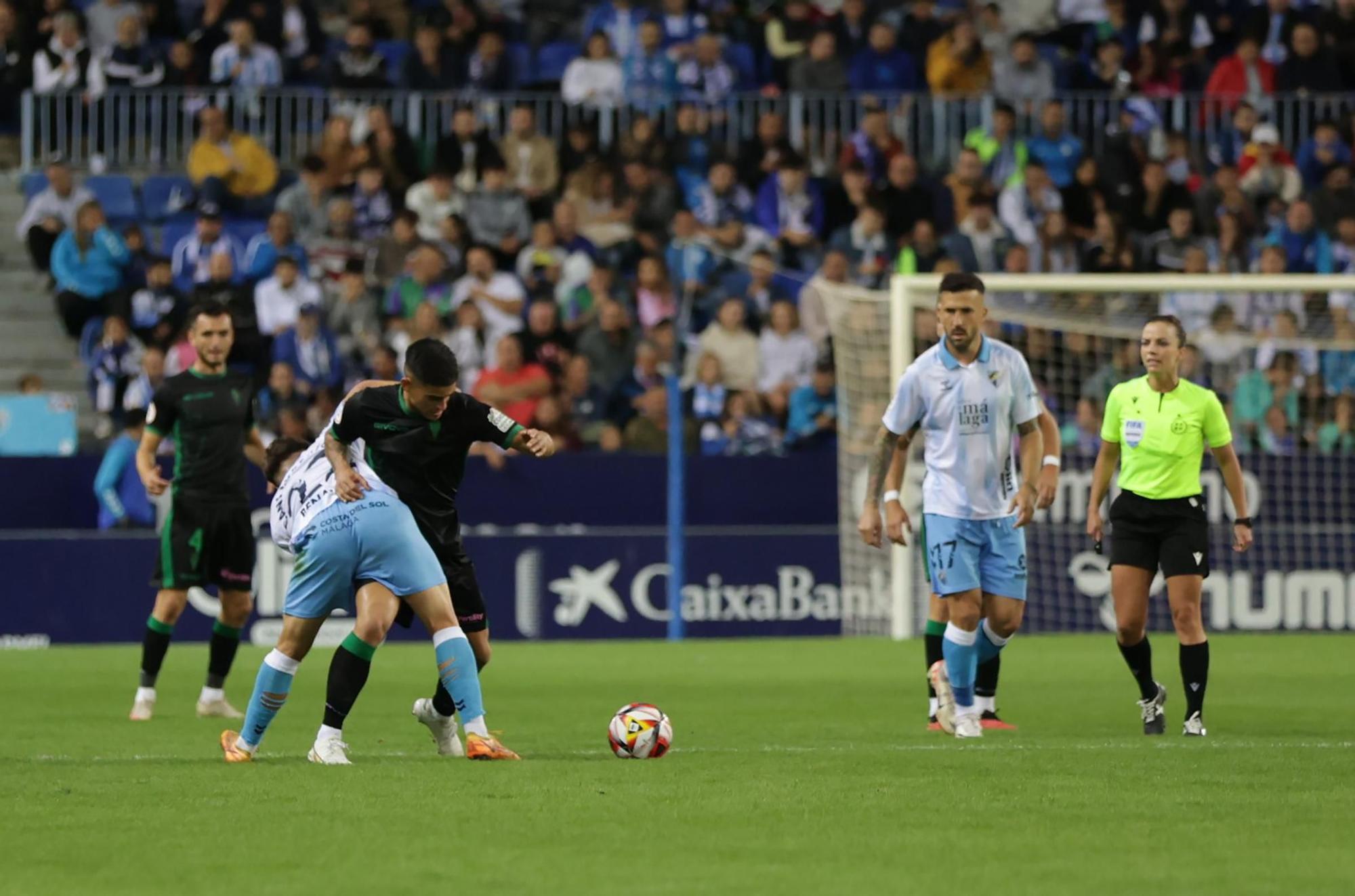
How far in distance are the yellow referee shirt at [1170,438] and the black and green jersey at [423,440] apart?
3389mm

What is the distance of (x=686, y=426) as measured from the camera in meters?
20.5

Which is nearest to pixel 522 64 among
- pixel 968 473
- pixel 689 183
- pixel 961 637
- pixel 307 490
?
pixel 689 183

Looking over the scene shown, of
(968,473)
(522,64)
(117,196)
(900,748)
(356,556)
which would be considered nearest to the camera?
(356,556)

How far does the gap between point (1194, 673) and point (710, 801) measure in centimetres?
377

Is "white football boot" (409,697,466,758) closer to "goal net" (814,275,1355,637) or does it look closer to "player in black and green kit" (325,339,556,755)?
"player in black and green kit" (325,339,556,755)

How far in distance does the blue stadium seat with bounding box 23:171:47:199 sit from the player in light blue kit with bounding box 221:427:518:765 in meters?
14.9

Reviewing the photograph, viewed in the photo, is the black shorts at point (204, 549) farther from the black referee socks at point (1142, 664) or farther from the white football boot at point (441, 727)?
the black referee socks at point (1142, 664)

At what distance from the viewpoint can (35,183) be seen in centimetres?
2294

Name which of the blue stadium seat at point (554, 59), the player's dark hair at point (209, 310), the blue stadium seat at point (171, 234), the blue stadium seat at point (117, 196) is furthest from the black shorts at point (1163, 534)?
the blue stadium seat at point (554, 59)

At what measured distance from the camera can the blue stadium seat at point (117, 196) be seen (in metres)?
22.5

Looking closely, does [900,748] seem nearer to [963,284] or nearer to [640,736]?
[640,736]

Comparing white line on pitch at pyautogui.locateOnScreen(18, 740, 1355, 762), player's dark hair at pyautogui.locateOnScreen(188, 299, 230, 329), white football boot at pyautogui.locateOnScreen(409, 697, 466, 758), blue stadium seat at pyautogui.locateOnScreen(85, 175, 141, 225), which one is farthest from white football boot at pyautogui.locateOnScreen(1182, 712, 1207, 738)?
blue stadium seat at pyautogui.locateOnScreen(85, 175, 141, 225)

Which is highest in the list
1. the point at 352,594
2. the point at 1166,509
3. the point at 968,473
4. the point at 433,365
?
the point at 433,365

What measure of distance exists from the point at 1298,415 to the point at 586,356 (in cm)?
645
